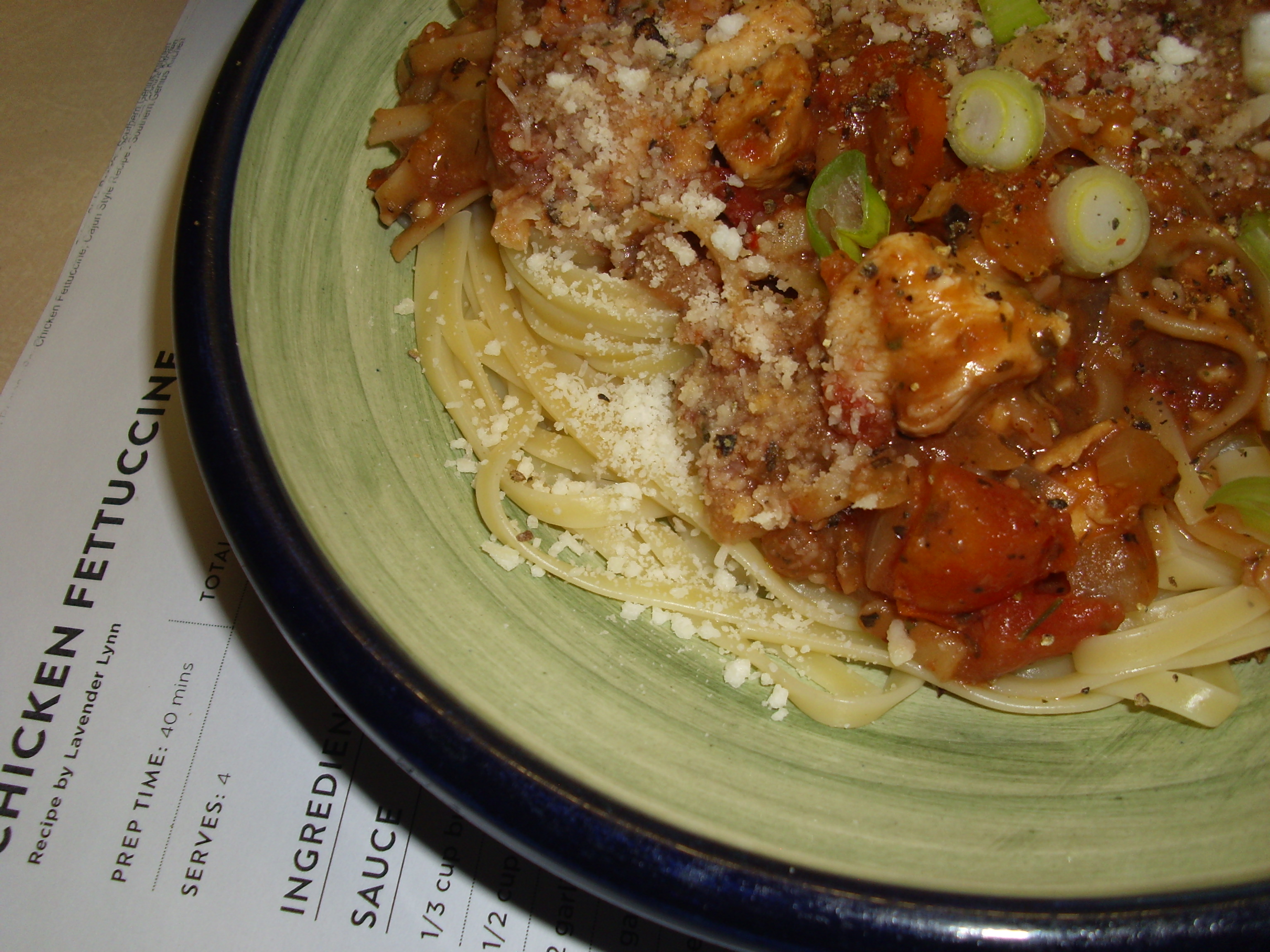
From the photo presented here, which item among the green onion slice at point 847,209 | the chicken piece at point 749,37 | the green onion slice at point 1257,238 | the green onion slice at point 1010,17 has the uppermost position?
the chicken piece at point 749,37

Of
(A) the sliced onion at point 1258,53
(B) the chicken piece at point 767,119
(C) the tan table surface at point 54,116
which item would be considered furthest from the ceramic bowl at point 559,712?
(C) the tan table surface at point 54,116

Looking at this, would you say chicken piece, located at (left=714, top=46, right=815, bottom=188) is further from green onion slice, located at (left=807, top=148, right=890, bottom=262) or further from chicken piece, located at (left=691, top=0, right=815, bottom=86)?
green onion slice, located at (left=807, top=148, right=890, bottom=262)

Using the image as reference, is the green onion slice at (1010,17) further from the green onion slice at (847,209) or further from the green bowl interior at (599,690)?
the green bowl interior at (599,690)

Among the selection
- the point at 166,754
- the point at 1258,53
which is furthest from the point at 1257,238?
the point at 166,754

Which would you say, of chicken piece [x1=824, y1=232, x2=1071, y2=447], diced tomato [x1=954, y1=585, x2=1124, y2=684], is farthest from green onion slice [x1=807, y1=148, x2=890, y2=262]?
diced tomato [x1=954, y1=585, x2=1124, y2=684]

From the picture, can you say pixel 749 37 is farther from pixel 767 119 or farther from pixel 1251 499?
pixel 1251 499

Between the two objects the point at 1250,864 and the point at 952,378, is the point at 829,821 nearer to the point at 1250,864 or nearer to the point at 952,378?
the point at 1250,864

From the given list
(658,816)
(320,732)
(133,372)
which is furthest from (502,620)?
(133,372)
